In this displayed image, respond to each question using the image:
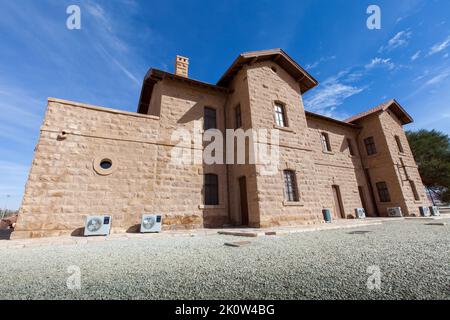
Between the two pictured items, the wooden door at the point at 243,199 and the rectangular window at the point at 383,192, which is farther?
the rectangular window at the point at 383,192

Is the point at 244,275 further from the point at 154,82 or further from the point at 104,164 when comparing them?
the point at 154,82

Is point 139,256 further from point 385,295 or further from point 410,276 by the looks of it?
point 410,276

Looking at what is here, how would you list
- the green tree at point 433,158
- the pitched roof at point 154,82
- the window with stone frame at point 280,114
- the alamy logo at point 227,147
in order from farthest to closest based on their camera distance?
the green tree at point 433,158, the window with stone frame at point 280,114, the pitched roof at point 154,82, the alamy logo at point 227,147

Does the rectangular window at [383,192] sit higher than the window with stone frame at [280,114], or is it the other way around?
the window with stone frame at [280,114]

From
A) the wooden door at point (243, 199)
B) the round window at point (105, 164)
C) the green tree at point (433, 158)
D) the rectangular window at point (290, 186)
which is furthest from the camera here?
the green tree at point (433, 158)

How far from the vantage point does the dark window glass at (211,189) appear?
9.38 meters

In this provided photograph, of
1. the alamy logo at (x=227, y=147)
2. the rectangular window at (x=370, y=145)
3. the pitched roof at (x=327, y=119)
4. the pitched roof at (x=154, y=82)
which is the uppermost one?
the pitched roof at (x=154, y=82)

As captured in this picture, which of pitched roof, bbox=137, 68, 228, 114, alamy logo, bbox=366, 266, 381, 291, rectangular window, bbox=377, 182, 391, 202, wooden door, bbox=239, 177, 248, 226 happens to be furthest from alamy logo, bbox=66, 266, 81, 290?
rectangular window, bbox=377, 182, 391, 202

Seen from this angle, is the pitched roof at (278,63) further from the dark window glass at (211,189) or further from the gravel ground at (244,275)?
the gravel ground at (244,275)

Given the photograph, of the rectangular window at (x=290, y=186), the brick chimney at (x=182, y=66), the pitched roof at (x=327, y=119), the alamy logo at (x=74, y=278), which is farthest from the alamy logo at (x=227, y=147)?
the alamy logo at (x=74, y=278)

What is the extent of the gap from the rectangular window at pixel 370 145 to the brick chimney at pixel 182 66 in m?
14.4

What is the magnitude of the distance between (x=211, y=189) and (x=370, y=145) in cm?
1335

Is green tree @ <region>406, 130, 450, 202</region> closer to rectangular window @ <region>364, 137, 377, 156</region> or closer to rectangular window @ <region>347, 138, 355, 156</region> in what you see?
rectangular window @ <region>364, 137, 377, 156</region>

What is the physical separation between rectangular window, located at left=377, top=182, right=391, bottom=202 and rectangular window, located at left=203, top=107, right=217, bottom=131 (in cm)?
1285
